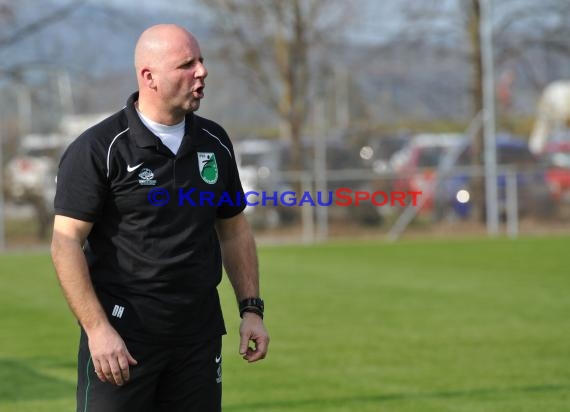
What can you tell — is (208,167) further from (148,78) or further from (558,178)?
(558,178)

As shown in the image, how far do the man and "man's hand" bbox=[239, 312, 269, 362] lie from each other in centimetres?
17

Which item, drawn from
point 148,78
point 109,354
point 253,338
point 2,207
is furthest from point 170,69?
point 2,207

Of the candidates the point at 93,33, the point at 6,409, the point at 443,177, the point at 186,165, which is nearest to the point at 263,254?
the point at 443,177

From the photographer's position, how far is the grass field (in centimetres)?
841

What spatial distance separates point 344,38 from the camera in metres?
34.8

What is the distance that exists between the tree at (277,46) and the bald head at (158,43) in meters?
28.4

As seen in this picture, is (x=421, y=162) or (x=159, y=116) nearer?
(x=159, y=116)

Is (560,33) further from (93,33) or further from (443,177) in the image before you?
(93,33)

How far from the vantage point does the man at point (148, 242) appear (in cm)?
426

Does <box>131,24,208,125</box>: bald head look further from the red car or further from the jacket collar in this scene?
the red car

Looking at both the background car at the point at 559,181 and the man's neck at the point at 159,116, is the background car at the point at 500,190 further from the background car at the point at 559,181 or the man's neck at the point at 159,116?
the man's neck at the point at 159,116

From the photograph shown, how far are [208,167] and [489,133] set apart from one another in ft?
80.4

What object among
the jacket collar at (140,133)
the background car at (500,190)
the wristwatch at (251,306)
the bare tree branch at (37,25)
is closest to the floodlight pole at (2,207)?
the bare tree branch at (37,25)

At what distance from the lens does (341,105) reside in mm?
31344
